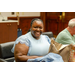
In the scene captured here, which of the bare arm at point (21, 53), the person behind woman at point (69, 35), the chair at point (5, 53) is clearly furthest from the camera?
the person behind woman at point (69, 35)

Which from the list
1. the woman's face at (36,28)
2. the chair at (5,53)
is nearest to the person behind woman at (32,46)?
the woman's face at (36,28)

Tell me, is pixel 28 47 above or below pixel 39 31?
below

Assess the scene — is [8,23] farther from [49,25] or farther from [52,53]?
[52,53]

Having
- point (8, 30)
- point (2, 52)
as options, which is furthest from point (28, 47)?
point (8, 30)

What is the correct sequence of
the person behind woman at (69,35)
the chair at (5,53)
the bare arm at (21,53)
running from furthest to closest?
1. the person behind woman at (69,35)
2. the chair at (5,53)
3. the bare arm at (21,53)

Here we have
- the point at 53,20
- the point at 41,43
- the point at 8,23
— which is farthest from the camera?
the point at 53,20

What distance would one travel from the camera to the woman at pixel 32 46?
57.7 inches

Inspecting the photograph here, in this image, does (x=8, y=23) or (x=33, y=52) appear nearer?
(x=33, y=52)

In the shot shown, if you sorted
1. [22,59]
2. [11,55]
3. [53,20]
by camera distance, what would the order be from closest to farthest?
[22,59] < [11,55] < [53,20]

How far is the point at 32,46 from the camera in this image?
153 centimetres

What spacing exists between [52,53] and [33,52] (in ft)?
0.65

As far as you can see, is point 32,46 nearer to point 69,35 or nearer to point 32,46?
point 32,46

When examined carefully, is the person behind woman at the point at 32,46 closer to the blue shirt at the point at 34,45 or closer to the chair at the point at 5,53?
the blue shirt at the point at 34,45

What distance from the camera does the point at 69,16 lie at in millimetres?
6441
